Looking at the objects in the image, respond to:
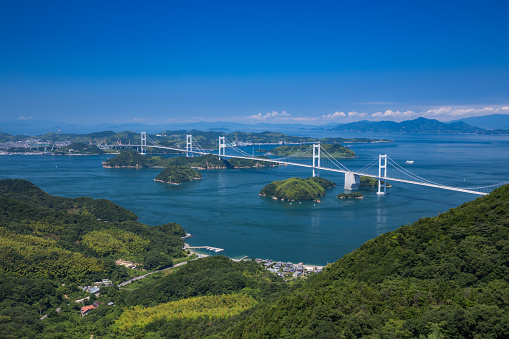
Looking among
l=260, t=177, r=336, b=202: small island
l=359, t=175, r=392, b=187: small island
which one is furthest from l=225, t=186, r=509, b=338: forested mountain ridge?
l=359, t=175, r=392, b=187: small island

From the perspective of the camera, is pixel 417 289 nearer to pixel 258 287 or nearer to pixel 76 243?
pixel 258 287

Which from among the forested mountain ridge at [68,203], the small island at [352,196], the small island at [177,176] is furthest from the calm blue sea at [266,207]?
the forested mountain ridge at [68,203]

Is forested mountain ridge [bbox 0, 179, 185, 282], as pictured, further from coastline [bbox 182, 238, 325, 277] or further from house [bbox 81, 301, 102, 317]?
house [bbox 81, 301, 102, 317]

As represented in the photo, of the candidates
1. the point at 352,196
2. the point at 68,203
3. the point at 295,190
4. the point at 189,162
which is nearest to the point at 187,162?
the point at 189,162

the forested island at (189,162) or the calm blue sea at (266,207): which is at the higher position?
the forested island at (189,162)

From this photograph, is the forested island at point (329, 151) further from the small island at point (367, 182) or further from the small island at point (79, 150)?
the small island at point (79, 150)

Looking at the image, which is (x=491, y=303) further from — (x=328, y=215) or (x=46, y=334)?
(x=328, y=215)

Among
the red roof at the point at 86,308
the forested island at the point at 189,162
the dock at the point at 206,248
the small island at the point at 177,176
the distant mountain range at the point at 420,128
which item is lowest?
the red roof at the point at 86,308
